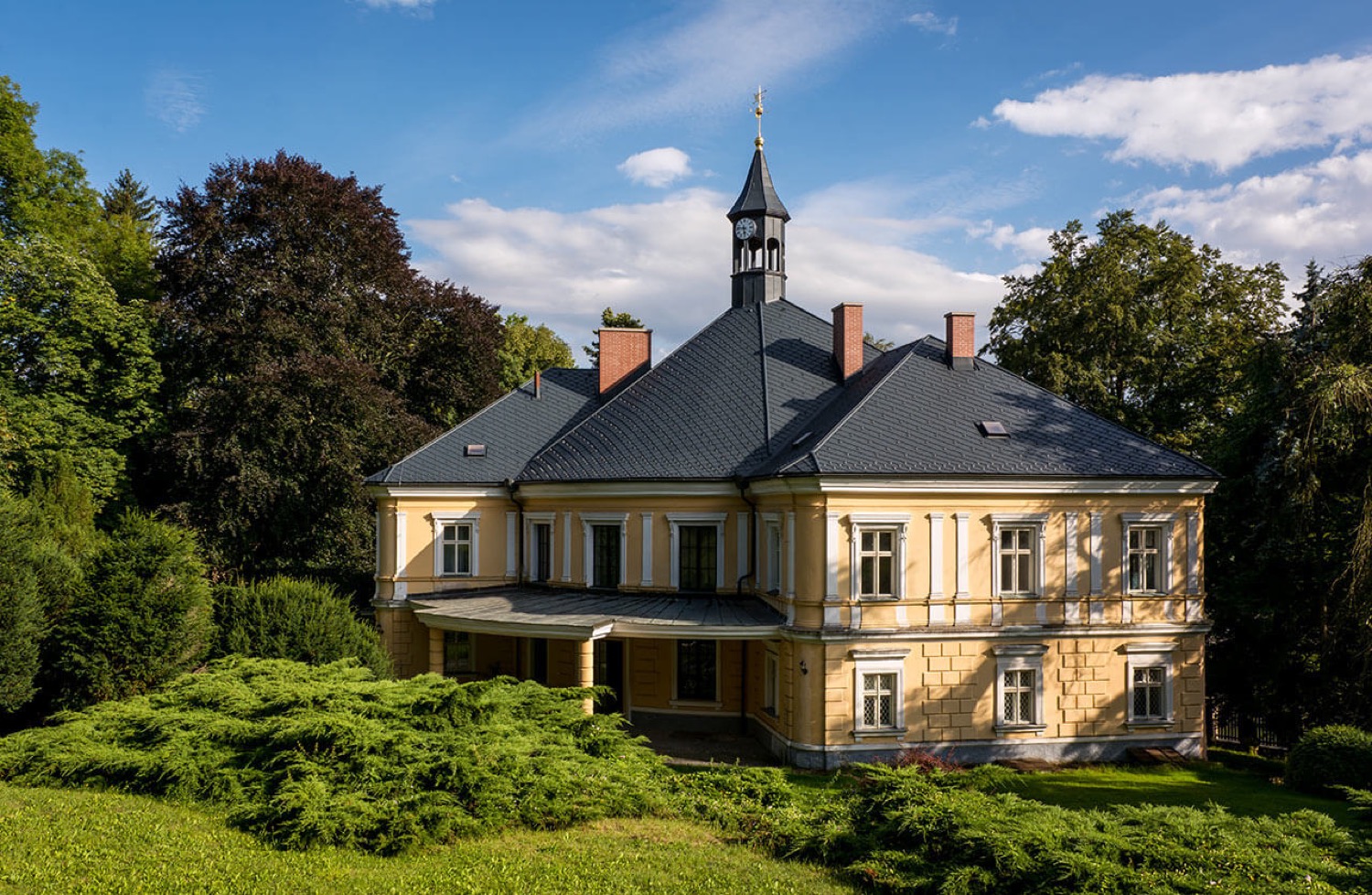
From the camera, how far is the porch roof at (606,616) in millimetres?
19422

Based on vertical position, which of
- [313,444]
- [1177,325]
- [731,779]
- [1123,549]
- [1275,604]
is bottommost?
[731,779]

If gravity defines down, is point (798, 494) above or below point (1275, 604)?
above

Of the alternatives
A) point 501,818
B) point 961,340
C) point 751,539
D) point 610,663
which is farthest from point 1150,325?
point 501,818

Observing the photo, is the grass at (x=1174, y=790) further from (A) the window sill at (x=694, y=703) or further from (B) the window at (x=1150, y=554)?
(A) the window sill at (x=694, y=703)

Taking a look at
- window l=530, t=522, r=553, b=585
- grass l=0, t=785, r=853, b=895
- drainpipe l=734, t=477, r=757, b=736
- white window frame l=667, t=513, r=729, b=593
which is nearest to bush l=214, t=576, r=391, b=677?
window l=530, t=522, r=553, b=585

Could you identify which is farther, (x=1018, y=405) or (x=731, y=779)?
(x=1018, y=405)

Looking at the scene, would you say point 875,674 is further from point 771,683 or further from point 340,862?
point 340,862

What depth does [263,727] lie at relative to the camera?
41.7 ft

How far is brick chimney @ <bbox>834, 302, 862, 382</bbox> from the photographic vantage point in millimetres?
24125

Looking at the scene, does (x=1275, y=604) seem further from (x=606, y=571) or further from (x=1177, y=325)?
(x=606, y=571)

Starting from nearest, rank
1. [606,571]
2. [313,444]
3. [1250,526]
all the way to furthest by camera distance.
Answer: [1250,526] → [606,571] → [313,444]

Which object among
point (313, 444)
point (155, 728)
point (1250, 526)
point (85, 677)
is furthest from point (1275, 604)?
point (313, 444)

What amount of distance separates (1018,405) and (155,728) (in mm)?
17747

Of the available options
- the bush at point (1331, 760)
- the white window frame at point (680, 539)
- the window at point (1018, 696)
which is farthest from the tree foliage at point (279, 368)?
the bush at point (1331, 760)
